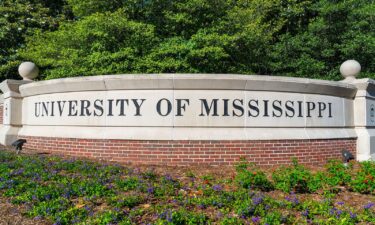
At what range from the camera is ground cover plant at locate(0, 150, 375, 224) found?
13.4ft

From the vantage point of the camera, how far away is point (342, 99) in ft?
27.3

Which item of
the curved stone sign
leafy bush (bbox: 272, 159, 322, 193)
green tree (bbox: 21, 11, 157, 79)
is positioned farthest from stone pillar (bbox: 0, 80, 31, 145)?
leafy bush (bbox: 272, 159, 322, 193)

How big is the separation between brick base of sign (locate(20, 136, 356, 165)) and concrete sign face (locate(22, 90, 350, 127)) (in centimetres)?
37

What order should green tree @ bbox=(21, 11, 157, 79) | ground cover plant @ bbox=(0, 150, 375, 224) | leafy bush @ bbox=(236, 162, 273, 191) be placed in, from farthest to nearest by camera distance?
green tree @ bbox=(21, 11, 157, 79), leafy bush @ bbox=(236, 162, 273, 191), ground cover plant @ bbox=(0, 150, 375, 224)

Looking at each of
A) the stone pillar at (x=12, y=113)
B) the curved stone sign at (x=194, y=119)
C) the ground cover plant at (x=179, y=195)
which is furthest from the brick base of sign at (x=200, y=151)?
the stone pillar at (x=12, y=113)

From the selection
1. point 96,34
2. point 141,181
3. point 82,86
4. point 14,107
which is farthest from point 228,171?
point 96,34

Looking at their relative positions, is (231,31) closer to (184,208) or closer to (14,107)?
(14,107)

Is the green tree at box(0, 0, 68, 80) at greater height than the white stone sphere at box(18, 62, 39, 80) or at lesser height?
greater

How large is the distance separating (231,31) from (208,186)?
9.56 m

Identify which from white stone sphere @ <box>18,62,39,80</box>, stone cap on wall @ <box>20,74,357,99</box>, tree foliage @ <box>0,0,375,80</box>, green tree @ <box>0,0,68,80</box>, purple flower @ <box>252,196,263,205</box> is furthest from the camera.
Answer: green tree @ <box>0,0,68,80</box>

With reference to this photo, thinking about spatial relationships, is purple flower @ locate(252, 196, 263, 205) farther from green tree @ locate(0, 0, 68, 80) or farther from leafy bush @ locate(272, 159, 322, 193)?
green tree @ locate(0, 0, 68, 80)

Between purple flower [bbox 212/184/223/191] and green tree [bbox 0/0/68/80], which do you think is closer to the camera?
purple flower [bbox 212/184/223/191]

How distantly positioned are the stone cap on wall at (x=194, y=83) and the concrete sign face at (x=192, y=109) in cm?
9

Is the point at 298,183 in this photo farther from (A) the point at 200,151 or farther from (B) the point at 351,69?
(B) the point at 351,69
